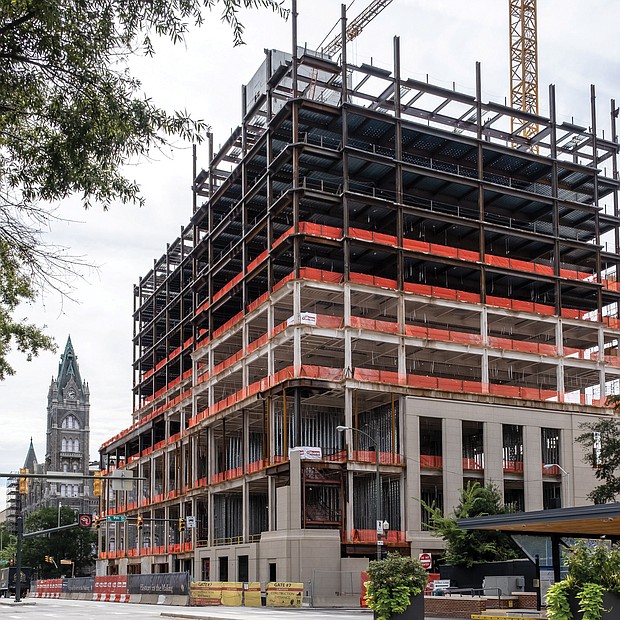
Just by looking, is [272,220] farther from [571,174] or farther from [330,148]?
[571,174]

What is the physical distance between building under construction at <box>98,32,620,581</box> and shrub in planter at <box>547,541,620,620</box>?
40.9 m

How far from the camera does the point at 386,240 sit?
237ft

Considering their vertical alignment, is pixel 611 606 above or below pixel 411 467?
below

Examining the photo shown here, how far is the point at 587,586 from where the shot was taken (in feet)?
69.1

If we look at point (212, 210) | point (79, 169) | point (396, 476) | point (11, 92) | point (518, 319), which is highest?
point (212, 210)

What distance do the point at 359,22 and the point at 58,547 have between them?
303 feet

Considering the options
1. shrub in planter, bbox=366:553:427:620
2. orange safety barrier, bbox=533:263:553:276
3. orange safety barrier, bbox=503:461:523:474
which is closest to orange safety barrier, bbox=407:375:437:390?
orange safety barrier, bbox=503:461:523:474

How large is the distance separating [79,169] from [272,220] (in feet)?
188

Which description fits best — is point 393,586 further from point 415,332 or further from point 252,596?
point 415,332

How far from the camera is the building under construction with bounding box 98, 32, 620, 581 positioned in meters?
67.4

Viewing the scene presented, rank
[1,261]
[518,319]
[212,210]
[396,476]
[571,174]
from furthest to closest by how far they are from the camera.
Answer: [212,210] < [571,174] < [518,319] < [396,476] < [1,261]

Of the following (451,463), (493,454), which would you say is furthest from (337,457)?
(493,454)

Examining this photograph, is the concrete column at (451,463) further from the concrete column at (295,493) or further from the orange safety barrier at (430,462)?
the concrete column at (295,493)

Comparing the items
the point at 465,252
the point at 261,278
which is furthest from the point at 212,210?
the point at 465,252
